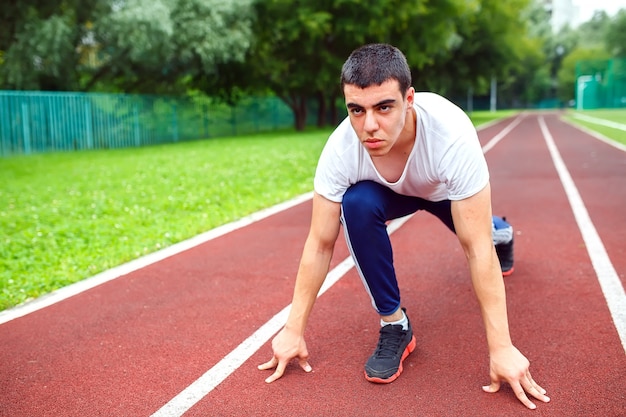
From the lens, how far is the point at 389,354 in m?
3.32

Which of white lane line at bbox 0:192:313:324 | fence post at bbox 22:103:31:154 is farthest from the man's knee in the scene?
fence post at bbox 22:103:31:154

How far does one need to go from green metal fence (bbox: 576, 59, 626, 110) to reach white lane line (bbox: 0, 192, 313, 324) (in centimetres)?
5711

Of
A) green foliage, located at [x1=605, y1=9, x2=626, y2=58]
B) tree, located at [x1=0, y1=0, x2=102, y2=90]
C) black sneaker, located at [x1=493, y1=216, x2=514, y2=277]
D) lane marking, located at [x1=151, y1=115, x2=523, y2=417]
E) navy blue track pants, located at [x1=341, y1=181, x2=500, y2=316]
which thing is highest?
green foliage, located at [x1=605, y1=9, x2=626, y2=58]

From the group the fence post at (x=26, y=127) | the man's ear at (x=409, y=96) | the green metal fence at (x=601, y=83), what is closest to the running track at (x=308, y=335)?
the man's ear at (x=409, y=96)

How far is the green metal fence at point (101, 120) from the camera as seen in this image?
1814 cm

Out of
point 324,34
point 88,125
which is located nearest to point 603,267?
point 88,125

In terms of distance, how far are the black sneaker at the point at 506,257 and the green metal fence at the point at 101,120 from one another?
16324 millimetres

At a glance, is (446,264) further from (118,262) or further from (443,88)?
(443,88)

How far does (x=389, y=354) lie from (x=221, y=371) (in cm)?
89

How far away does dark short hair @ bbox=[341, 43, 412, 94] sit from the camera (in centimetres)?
270

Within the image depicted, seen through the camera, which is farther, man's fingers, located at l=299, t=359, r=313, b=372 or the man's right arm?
man's fingers, located at l=299, t=359, r=313, b=372

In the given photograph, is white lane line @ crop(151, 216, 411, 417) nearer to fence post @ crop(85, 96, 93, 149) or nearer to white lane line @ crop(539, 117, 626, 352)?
white lane line @ crop(539, 117, 626, 352)

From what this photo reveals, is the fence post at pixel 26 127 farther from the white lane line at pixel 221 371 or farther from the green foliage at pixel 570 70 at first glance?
the green foliage at pixel 570 70

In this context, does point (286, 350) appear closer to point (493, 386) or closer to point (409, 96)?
point (493, 386)
